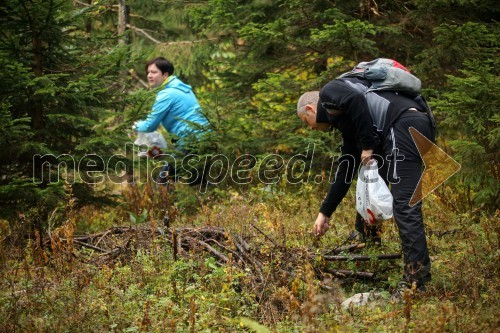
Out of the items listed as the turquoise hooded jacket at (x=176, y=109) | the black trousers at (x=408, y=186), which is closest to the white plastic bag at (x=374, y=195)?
the black trousers at (x=408, y=186)

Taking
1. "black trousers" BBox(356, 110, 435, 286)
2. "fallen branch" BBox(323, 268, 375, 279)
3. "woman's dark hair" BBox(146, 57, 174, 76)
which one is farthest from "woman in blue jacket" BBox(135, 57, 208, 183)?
"black trousers" BBox(356, 110, 435, 286)

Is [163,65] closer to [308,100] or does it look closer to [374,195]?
[308,100]

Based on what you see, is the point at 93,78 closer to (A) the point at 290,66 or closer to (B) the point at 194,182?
(B) the point at 194,182

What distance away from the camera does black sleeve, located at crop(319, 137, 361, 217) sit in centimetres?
543

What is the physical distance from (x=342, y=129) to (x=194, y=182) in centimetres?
439

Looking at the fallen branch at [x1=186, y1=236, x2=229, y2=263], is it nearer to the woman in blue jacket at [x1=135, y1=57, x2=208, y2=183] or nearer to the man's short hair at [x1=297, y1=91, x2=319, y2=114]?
the man's short hair at [x1=297, y1=91, x2=319, y2=114]

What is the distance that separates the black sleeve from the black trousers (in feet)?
1.72

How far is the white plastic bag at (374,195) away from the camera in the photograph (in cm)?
498

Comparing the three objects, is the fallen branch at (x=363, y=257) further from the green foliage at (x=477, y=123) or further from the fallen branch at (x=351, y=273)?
the green foliage at (x=477, y=123)

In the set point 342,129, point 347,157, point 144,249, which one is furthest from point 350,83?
point 144,249

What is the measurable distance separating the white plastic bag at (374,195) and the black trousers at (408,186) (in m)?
0.10

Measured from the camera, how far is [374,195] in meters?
5.03

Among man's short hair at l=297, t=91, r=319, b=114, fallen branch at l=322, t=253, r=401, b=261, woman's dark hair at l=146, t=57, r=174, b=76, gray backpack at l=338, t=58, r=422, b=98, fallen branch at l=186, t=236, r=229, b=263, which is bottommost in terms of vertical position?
fallen branch at l=186, t=236, r=229, b=263

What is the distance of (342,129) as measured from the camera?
204 inches
